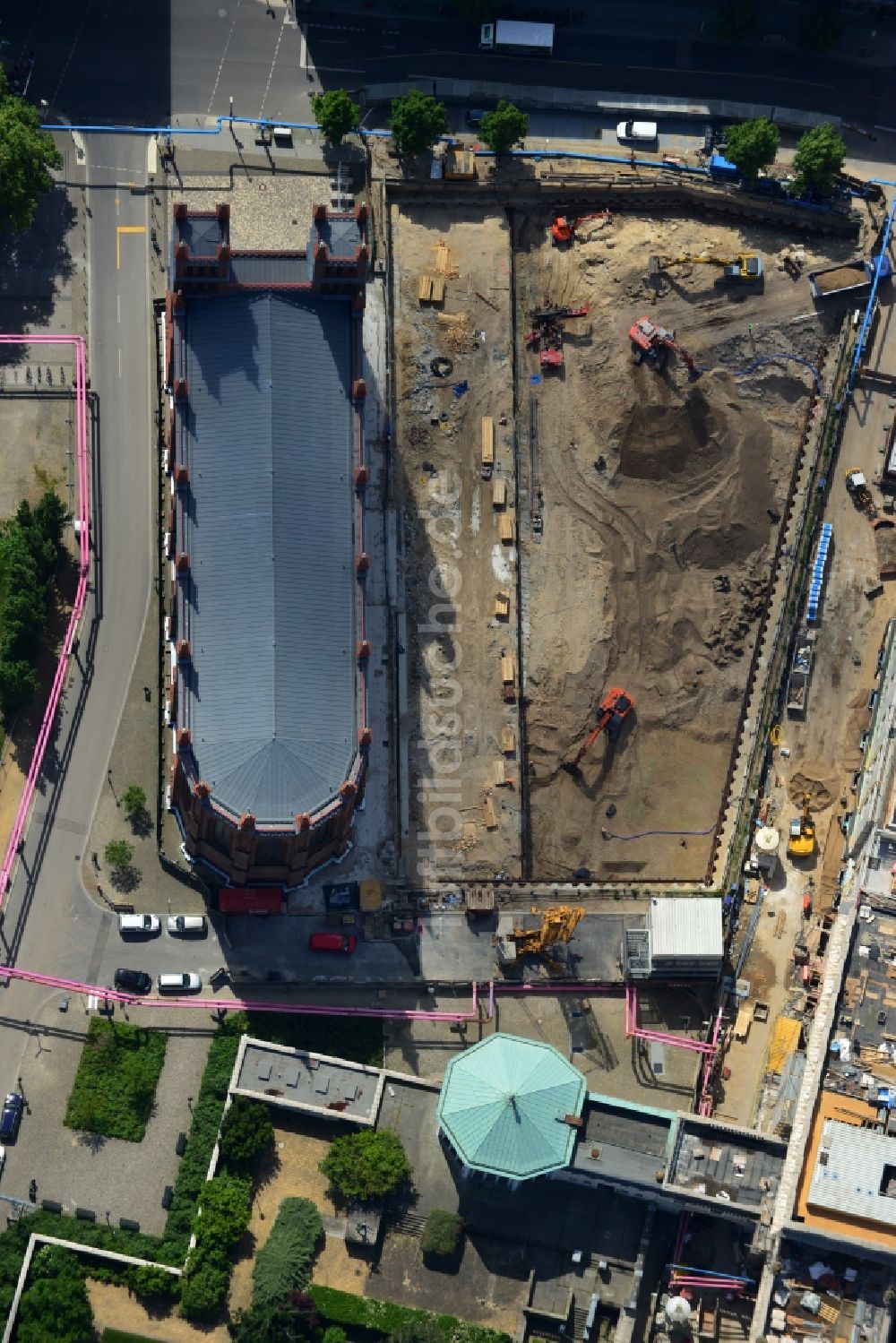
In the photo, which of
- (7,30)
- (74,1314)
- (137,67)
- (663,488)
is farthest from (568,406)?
(74,1314)

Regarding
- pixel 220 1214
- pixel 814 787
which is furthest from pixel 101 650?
pixel 814 787

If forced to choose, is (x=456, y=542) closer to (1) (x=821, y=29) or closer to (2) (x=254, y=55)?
(2) (x=254, y=55)

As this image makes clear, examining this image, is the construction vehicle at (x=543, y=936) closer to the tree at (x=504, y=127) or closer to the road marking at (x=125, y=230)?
the tree at (x=504, y=127)

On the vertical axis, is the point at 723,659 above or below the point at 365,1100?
Answer: above

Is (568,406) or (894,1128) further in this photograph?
(568,406)

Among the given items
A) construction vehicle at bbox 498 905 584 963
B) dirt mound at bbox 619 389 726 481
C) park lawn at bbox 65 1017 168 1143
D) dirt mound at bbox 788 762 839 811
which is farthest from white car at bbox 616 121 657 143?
park lawn at bbox 65 1017 168 1143

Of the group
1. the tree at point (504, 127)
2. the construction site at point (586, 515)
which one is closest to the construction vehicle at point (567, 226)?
the construction site at point (586, 515)

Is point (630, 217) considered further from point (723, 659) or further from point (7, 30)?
point (7, 30)
